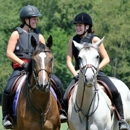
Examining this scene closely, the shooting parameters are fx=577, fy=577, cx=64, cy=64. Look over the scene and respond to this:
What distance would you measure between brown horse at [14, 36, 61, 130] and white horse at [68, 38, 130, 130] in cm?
43

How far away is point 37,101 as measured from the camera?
12023mm

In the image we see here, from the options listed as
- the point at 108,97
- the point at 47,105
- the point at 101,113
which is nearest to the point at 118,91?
the point at 108,97

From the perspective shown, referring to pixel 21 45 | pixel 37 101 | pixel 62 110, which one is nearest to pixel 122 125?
pixel 62 110

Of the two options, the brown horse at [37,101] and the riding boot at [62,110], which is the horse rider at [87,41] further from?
the brown horse at [37,101]

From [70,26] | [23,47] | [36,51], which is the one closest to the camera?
[36,51]

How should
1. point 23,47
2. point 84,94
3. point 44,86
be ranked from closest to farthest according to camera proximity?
point 44,86 → point 84,94 → point 23,47

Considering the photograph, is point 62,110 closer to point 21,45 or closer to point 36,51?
point 21,45

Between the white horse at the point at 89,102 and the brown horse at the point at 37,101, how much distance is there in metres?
0.43

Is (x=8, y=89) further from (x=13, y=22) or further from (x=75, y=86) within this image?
(x=13, y=22)

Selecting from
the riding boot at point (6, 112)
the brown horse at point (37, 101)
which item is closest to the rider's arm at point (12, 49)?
the brown horse at point (37, 101)

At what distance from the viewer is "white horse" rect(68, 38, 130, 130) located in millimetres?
11805

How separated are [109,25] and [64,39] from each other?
447 inches

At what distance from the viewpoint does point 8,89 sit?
1292 centimetres

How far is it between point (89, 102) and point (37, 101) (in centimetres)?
115
